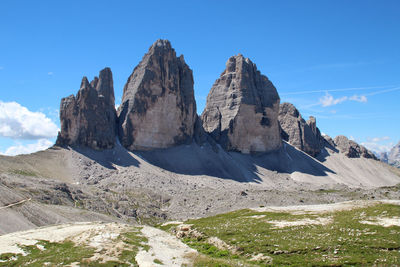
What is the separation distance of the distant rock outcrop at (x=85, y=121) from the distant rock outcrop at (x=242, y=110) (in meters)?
53.6

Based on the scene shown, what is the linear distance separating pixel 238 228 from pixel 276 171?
121697 mm

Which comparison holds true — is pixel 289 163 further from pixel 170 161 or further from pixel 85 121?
pixel 85 121

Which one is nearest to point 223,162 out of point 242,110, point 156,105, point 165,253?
point 242,110

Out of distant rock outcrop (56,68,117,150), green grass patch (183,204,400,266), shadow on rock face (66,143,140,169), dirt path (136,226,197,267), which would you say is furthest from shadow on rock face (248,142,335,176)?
dirt path (136,226,197,267)

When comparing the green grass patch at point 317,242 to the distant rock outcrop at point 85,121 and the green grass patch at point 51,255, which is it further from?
the distant rock outcrop at point 85,121

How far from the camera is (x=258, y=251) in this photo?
1064 inches

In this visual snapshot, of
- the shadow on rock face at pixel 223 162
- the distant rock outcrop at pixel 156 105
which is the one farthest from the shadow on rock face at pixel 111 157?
the shadow on rock face at pixel 223 162

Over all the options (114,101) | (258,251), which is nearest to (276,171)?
(114,101)

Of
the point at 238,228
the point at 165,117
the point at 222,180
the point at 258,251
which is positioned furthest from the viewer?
the point at 165,117

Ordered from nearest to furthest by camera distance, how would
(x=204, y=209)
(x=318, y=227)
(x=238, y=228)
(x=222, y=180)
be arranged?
(x=318, y=227) → (x=238, y=228) → (x=204, y=209) → (x=222, y=180)

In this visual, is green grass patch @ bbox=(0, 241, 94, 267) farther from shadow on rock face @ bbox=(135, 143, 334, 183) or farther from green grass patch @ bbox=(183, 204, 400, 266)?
shadow on rock face @ bbox=(135, 143, 334, 183)

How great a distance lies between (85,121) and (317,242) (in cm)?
10707

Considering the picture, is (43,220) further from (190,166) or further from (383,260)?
(190,166)

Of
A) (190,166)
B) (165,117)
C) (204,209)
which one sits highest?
(165,117)
